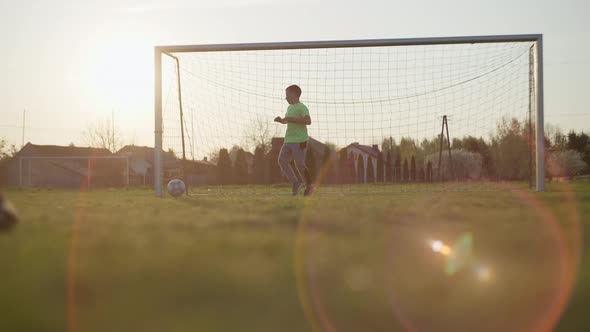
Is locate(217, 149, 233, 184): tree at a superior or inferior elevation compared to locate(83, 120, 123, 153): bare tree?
inferior

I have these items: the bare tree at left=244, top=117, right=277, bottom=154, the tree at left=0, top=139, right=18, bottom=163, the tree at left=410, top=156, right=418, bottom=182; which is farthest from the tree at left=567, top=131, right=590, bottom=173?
the tree at left=0, top=139, right=18, bottom=163

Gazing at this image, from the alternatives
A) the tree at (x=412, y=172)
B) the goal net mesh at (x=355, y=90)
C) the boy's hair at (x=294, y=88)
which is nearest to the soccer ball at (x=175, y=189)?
the goal net mesh at (x=355, y=90)

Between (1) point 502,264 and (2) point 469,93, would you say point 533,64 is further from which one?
(1) point 502,264

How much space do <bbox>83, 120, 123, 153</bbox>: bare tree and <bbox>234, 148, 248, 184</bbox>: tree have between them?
2442 cm

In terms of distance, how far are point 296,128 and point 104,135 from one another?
40.4 meters

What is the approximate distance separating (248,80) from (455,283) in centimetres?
961

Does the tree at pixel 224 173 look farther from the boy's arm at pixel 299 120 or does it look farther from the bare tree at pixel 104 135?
the bare tree at pixel 104 135

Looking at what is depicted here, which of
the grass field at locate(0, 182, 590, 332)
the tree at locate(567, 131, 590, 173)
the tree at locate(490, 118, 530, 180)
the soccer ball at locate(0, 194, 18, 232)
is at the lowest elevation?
the grass field at locate(0, 182, 590, 332)

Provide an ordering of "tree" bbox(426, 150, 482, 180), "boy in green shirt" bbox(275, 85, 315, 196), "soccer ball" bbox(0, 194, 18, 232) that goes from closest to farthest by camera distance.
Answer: "soccer ball" bbox(0, 194, 18, 232)
"boy in green shirt" bbox(275, 85, 315, 196)
"tree" bbox(426, 150, 482, 180)

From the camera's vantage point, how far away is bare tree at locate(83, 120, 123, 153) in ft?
147

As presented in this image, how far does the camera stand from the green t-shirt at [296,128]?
25.8 feet

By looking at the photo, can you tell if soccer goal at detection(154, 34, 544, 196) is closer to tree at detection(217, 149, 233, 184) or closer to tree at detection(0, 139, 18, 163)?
tree at detection(217, 149, 233, 184)

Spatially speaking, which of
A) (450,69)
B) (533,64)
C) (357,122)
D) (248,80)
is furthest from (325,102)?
(533,64)

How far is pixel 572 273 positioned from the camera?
5.60 ft
